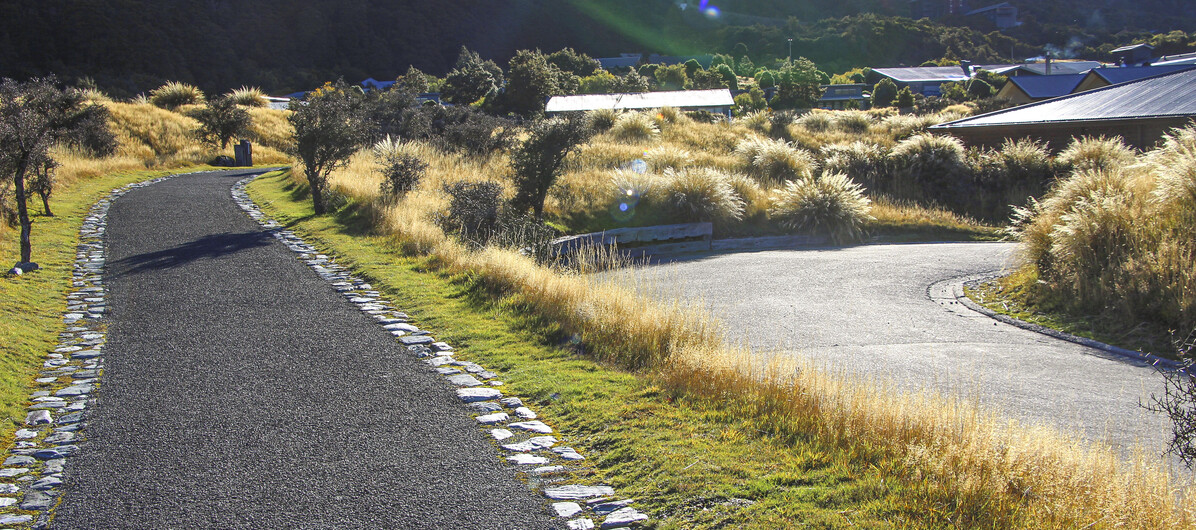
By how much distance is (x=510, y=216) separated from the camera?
1248 centimetres

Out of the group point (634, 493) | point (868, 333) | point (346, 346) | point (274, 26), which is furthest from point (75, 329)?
point (274, 26)

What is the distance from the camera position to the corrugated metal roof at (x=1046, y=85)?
164 feet

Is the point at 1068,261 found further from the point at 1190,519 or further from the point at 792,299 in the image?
the point at 1190,519

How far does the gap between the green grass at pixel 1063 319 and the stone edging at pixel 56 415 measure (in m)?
8.62

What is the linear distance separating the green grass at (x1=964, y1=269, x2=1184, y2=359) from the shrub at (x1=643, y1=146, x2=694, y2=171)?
9.52 m

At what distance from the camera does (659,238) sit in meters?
15.0

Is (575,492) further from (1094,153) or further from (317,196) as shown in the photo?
(1094,153)

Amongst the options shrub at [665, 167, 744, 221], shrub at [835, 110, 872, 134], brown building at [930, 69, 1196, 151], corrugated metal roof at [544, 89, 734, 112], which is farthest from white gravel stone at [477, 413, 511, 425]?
corrugated metal roof at [544, 89, 734, 112]

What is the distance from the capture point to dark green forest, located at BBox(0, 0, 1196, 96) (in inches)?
2195

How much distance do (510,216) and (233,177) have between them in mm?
12244

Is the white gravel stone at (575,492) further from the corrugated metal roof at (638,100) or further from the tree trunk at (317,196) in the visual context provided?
the corrugated metal roof at (638,100)

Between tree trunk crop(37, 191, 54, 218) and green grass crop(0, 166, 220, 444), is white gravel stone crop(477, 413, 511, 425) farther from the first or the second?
tree trunk crop(37, 191, 54, 218)

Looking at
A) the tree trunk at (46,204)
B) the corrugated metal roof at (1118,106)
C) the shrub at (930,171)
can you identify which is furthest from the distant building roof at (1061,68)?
the tree trunk at (46,204)

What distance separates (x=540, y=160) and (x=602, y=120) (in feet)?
58.5
